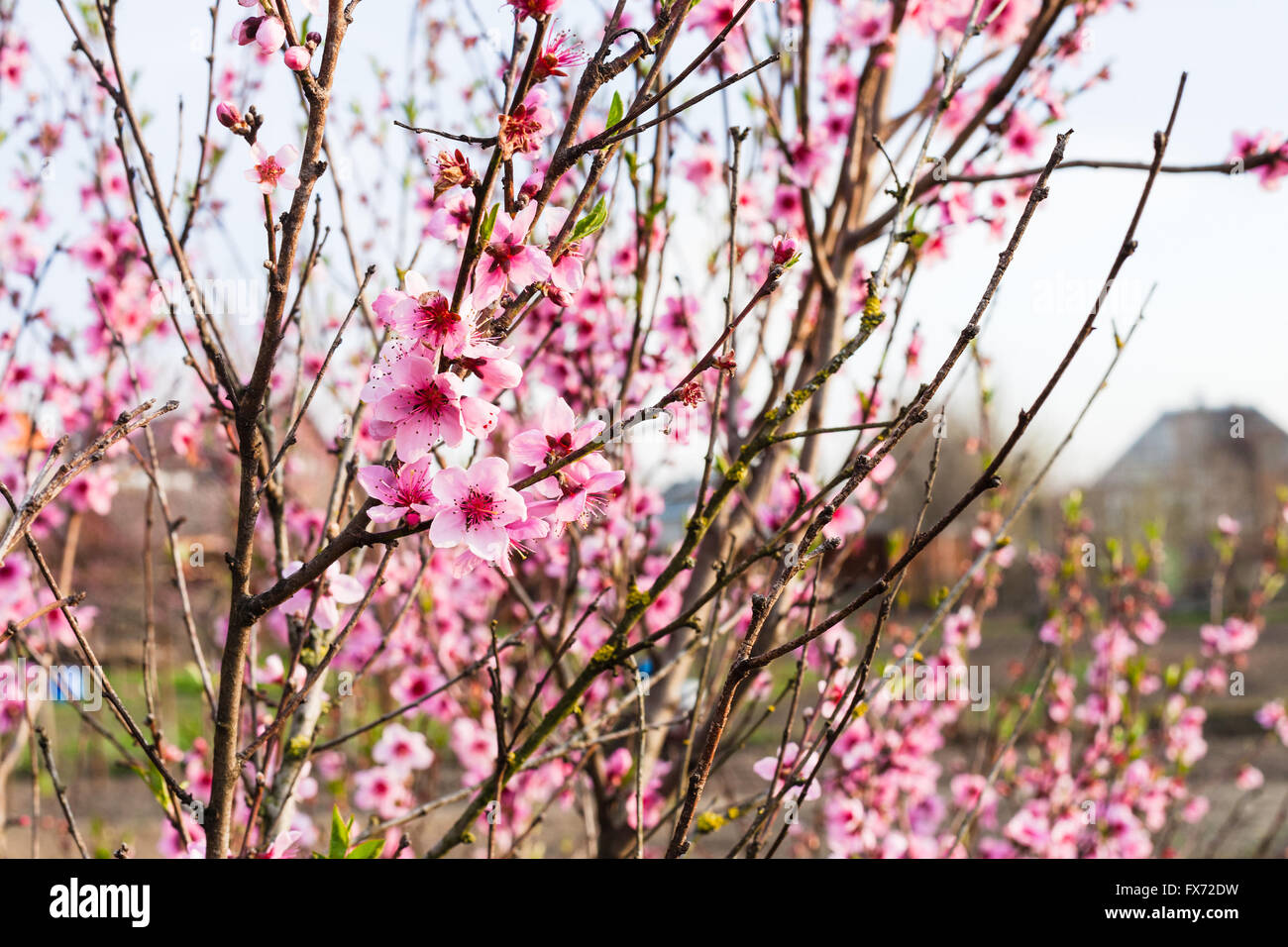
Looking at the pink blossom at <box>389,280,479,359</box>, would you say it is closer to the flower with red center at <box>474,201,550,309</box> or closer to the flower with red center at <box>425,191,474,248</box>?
the flower with red center at <box>474,201,550,309</box>

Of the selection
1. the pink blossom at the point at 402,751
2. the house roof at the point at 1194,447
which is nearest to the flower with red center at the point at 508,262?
the pink blossom at the point at 402,751

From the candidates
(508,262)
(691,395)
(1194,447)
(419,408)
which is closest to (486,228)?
(508,262)

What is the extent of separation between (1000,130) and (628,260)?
122 centimetres

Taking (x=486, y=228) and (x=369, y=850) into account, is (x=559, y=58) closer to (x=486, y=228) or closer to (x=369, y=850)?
(x=486, y=228)

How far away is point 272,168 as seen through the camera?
1.30 meters

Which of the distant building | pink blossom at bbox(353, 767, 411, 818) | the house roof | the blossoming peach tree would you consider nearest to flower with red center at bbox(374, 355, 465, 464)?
the blossoming peach tree

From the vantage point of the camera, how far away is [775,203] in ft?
11.3

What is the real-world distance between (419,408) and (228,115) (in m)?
0.57

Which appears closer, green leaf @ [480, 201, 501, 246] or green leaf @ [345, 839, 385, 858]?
green leaf @ [480, 201, 501, 246]

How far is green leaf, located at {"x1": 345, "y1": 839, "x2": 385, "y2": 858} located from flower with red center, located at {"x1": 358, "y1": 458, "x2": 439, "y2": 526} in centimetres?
48

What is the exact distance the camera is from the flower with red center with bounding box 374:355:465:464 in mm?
1024

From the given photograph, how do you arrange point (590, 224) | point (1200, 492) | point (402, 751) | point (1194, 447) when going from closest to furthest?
point (590, 224) < point (402, 751) < point (1200, 492) < point (1194, 447)

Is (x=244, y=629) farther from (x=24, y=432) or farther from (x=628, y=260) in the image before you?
(x=24, y=432)

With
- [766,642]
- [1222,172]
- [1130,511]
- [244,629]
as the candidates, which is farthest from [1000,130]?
[1130,511]
